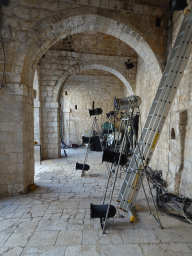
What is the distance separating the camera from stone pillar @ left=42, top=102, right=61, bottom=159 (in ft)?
22.9

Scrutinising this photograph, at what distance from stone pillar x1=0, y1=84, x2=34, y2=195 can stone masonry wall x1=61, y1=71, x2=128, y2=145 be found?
718 cm

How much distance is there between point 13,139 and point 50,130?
3567mm

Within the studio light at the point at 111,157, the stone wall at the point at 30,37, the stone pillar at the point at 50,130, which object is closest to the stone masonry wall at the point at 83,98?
the stone pillar at the point at 50,130

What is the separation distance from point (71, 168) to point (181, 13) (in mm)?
5328

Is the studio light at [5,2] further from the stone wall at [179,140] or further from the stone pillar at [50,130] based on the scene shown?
the stone pillar at [50,130]

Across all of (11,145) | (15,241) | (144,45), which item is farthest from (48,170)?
(144,45)

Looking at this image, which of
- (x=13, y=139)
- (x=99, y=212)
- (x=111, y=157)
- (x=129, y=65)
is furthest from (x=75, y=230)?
(x=129, y=65)

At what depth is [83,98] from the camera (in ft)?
35.3

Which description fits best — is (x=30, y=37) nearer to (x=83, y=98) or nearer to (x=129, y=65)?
(x=129, y=65)

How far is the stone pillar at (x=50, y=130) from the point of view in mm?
6992

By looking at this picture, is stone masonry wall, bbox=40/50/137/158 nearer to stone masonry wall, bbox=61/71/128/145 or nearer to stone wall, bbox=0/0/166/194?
stone wall, bbox=0/0/166/194

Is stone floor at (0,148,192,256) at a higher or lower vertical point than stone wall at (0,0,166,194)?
lower

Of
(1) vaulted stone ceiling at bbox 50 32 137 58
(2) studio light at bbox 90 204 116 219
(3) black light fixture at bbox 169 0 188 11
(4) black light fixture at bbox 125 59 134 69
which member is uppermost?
(1) vaulted stone ceiling at bbox 50 32 137 58

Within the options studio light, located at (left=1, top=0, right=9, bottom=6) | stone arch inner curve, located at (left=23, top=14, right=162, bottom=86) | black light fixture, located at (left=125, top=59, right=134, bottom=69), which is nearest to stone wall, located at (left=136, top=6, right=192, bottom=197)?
stone arch inner curve, located at (left=23, top=14, right=162, bottom=86)
